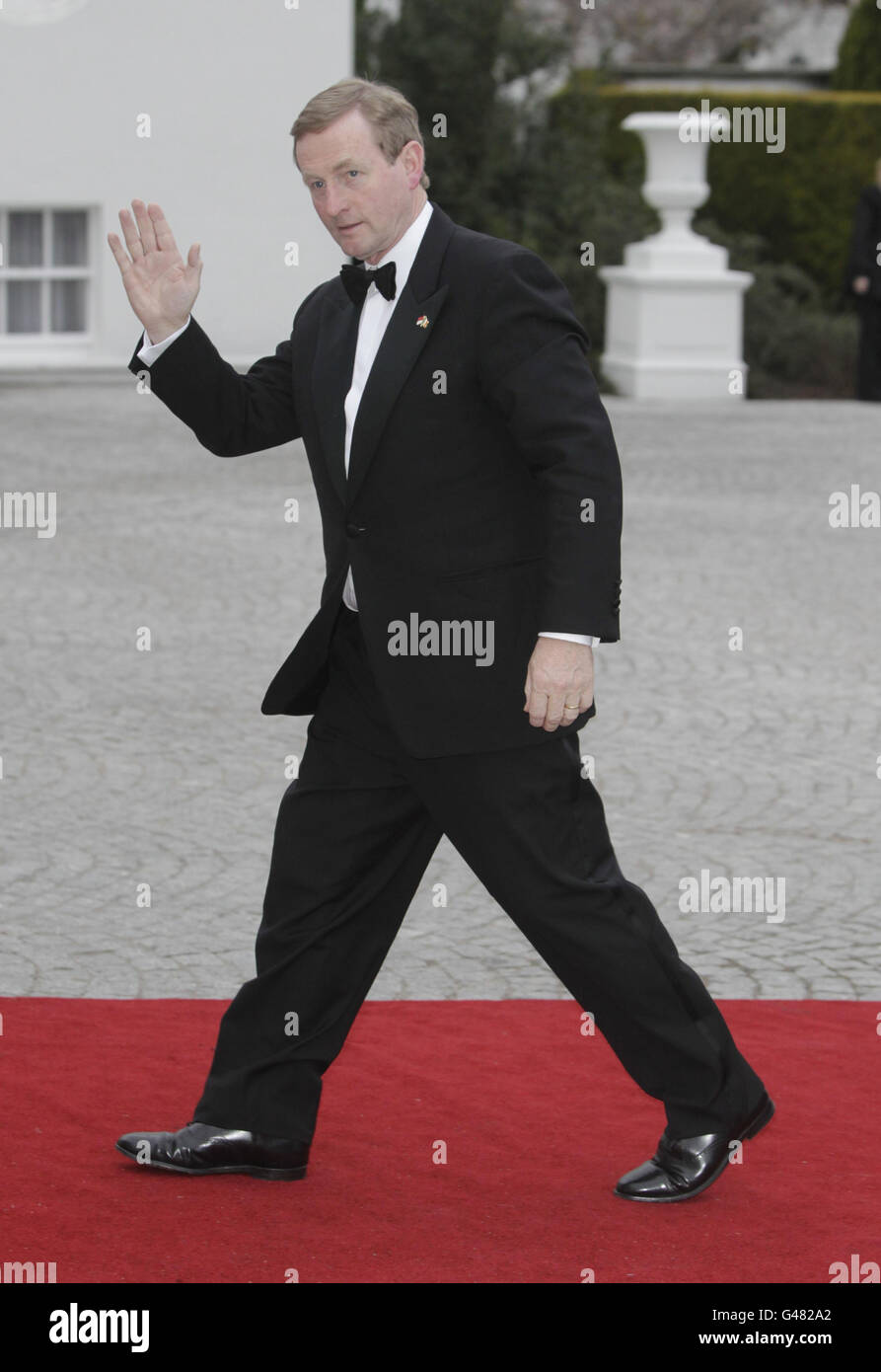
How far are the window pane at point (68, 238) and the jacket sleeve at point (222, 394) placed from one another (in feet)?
49.1

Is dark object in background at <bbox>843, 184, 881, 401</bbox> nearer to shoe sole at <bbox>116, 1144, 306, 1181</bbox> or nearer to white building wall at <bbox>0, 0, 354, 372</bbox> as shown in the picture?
white building wall at <bbox>0, 0, 354, 372</bbox>

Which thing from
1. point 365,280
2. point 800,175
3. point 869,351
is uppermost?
point 800,175

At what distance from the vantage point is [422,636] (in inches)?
144

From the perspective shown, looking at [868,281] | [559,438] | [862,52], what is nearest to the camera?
[559,438]

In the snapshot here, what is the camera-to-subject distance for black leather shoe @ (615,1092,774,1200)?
379 centimetres

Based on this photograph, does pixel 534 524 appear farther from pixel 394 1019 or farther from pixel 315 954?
pixel 394 1019

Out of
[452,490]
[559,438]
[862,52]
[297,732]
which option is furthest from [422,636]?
[862,52]

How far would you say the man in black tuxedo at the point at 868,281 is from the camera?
1773 cm

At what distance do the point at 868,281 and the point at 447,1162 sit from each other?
14.7 m

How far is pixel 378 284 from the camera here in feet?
12.0

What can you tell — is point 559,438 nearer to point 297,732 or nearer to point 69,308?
point 297,732

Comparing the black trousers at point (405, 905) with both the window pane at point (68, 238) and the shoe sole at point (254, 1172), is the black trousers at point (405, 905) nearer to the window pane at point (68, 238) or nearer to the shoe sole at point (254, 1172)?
the shoe sole at point (254, 1172)

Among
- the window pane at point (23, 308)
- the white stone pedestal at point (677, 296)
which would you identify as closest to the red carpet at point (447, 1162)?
the white stone pedestal at point (677, 296)
